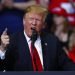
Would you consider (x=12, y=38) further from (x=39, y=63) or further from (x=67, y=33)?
(x=67, y=33)

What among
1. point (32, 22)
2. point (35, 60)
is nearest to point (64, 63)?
point (35, 60)

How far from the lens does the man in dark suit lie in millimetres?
3316

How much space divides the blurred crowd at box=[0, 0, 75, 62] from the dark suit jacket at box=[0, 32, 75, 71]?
0.90m

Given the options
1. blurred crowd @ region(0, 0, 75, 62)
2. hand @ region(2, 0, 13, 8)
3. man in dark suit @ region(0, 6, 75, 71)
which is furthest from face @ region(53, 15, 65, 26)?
man in dark suit @ region(0, 6, 75, 71)

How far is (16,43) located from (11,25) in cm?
67

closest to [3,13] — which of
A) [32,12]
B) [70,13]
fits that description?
[70,13]

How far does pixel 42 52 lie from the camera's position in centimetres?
345

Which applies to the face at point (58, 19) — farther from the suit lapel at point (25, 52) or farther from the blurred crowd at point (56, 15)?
the suit lapel at point (25, 52)

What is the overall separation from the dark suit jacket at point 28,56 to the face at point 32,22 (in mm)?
87

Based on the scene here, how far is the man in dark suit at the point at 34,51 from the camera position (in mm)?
3316

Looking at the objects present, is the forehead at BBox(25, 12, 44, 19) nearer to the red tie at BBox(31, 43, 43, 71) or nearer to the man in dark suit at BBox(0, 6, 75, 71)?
the man in dark suit at BBox(0, 6, 75, 71)

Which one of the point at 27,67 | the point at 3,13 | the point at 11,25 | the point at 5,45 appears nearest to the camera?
the point at 5,45

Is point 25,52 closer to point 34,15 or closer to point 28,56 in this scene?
point 28,56

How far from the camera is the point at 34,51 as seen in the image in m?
3.39
